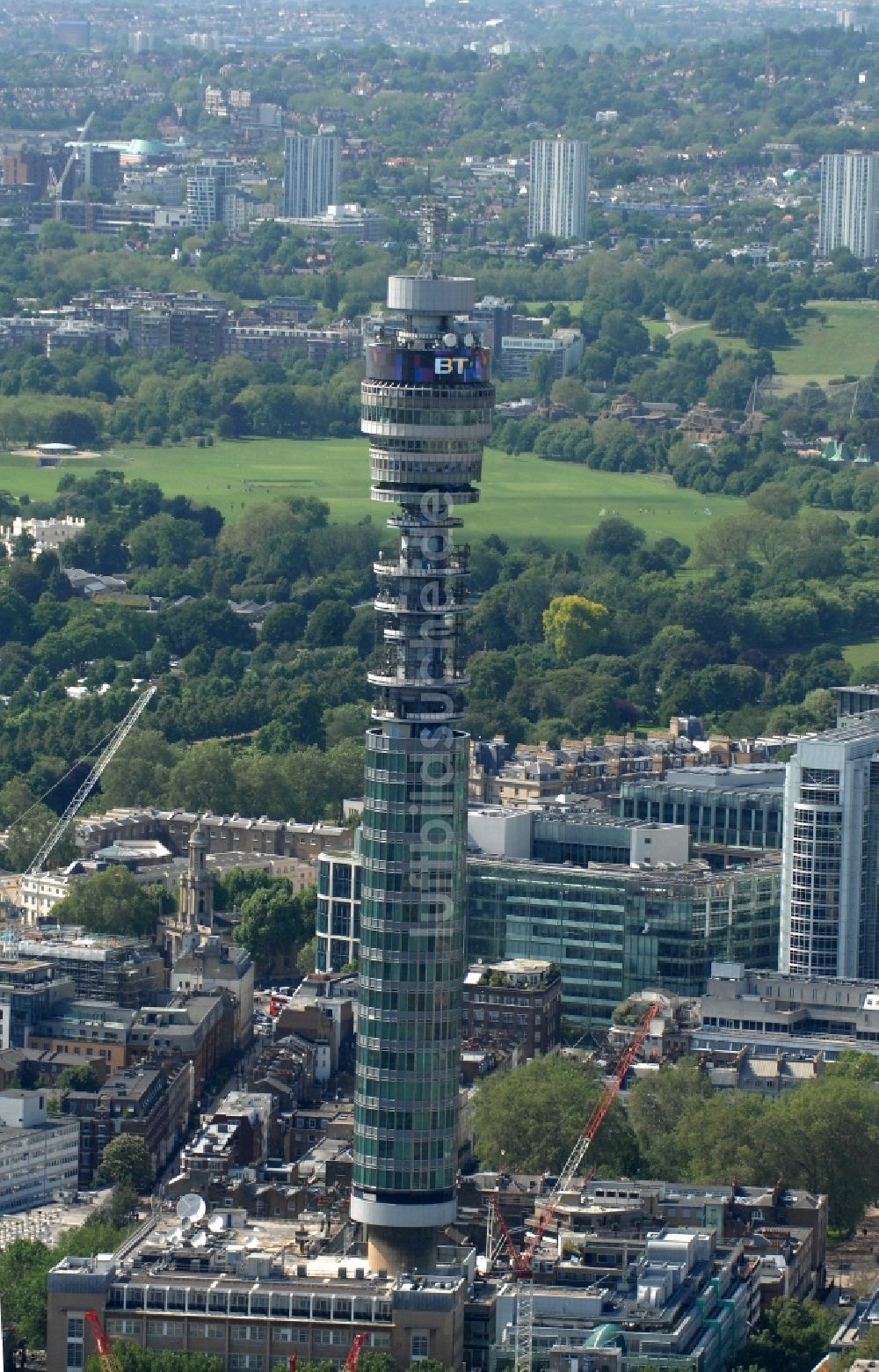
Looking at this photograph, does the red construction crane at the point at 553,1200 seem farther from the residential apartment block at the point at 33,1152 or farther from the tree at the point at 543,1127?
the residential apartment block at the point at 33,1152

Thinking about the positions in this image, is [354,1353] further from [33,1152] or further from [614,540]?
[614,540]

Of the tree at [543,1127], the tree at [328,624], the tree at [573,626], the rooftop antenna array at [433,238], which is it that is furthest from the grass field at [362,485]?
the rooftop antenna array at [433,238]

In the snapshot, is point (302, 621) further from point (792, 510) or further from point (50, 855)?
point (50, 855)

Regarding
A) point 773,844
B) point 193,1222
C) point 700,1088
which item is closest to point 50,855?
point 773,844

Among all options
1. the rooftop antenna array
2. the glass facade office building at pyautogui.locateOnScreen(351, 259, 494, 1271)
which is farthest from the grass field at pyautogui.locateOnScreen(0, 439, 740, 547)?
the glass facade office building at pyautogui.locateOnScreen(351, 259, 494, 1271)

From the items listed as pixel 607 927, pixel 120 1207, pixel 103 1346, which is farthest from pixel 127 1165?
pixel 607 927
